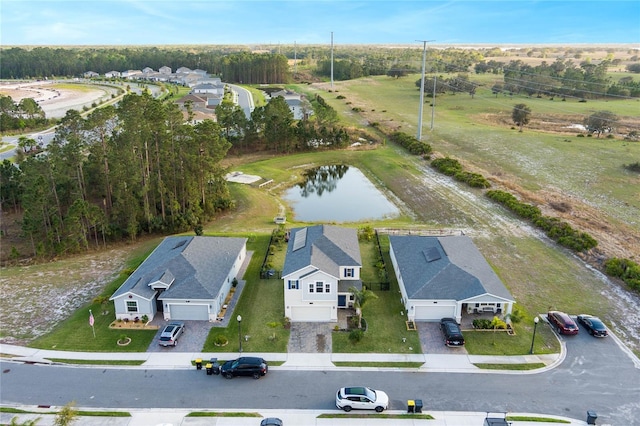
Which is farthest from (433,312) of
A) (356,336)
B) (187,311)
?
(187,311)

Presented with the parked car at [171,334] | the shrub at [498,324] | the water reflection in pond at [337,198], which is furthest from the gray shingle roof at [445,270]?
the water reflection in pond at [337,198]

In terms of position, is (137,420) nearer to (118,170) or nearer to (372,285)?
(372,285)

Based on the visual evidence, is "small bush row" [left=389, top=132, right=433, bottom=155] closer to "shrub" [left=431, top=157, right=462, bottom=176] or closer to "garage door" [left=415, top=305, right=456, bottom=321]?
"shrub" [left=431, top=157, right=462, bottom=176]

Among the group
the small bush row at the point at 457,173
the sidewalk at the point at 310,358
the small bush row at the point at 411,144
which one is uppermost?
the small bush row at the point at 411,144

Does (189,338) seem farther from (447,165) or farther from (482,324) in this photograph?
(447,165)

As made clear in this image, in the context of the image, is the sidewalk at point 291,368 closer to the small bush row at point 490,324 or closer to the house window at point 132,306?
the small bush row at point 490,324

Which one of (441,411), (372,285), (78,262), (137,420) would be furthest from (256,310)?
(78,262)

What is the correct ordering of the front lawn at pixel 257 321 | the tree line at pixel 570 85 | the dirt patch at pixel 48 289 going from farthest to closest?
the tree line at pixel 570 85
the dirt patch at pixel 48 289
the front lawn at pixel 257 321
